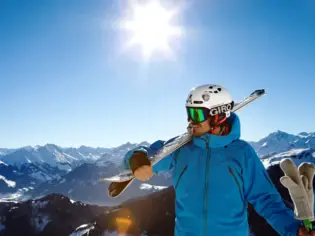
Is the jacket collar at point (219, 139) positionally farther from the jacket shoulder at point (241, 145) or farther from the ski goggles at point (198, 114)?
the ski goggles at point (198, 114)

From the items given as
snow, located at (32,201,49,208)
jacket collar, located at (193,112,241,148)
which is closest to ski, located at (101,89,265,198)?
jacket collar, located at (193,112,241,148)

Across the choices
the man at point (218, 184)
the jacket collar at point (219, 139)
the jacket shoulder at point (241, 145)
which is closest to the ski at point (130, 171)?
the man at point (218, 184)

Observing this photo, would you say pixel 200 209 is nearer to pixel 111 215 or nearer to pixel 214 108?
pixel 214 108

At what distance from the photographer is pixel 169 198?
8062 centimetres

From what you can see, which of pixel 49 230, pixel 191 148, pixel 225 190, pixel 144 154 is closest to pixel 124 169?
pixel 144 154

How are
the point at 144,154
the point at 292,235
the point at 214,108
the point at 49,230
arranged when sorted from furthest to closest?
the point at 49,230 → the point at 214,108 → the point at 144,154 → the point at 292,235

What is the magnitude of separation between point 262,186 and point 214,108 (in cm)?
176

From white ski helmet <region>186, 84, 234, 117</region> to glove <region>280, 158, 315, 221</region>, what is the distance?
7.46 ft

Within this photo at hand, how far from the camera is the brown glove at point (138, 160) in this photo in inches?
210

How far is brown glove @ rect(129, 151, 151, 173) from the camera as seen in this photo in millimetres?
5334

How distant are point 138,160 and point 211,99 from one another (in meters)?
1.99

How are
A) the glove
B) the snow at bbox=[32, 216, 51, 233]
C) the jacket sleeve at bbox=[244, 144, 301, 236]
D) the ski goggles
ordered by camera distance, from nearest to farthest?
the glove → the jacket sleeve at bbox=[244, 144, 301, 236] → the ski goggles → the snow at bbox=[32, 216, 51, 233]

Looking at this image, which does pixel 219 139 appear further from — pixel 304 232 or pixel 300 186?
pixel 304 232

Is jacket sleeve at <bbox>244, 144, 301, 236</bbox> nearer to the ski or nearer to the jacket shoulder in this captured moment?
the jacket shoulder
